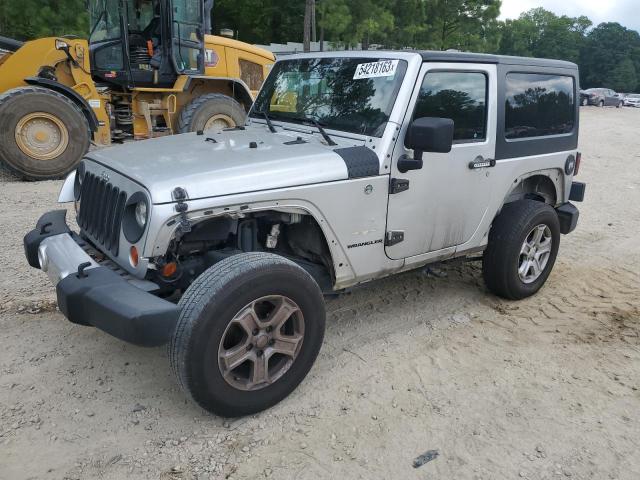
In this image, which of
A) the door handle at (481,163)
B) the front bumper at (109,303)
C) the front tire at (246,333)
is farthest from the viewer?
the door handle at (481,163)

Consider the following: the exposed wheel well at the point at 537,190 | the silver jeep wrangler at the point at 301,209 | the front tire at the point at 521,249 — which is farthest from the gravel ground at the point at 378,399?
the exposed wheel well at the point at 537,190

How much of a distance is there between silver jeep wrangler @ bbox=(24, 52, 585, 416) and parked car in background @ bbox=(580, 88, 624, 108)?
37.8 meters

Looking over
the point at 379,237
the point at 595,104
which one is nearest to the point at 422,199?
the point at 379,237

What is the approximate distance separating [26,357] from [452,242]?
3.09 meters

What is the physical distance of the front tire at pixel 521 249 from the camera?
434 cm

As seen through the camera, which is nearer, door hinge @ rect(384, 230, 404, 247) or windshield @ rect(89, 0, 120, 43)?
door hinge @ rect(384, 230, 404, 247)

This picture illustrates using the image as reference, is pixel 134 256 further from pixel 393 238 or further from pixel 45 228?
pixel 393 238

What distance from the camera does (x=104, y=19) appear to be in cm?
873

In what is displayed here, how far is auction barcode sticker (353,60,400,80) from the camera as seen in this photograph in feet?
11.8

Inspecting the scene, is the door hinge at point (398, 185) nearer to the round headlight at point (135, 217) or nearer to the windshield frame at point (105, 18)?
the round headlight at point (135, 217)

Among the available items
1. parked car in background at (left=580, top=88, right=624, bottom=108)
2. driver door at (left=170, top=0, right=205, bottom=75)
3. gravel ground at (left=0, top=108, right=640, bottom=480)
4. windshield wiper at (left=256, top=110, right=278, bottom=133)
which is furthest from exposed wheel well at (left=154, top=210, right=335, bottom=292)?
parked car in background at (left=580, top=88, right=624, bottom=108)

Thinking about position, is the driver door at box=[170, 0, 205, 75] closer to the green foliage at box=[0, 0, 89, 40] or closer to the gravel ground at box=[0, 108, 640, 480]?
the gravel ground at box=[0, 108, 640, 480]

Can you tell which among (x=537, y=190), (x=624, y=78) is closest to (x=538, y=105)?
(x=537, y=190)

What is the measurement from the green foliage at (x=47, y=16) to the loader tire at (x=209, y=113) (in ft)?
27.6
